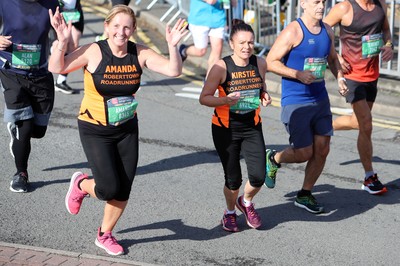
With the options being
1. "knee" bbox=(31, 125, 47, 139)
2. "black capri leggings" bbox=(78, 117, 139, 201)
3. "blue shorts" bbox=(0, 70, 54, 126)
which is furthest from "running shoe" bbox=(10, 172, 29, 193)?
"black capri leggings" bbox=(78, 117, 139, 201)

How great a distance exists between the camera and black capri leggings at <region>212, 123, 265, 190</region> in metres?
7.05

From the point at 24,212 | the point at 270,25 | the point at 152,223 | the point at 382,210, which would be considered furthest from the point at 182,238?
the point at 270,25

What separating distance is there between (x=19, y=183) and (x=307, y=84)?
2.74 m

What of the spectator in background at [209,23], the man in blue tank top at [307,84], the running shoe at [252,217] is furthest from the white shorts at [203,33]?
the running shoe at [252,217]

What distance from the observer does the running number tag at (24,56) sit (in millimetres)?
7910

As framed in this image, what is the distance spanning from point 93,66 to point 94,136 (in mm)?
527

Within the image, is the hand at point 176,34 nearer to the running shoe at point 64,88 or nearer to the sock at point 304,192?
the sock at point 304,192

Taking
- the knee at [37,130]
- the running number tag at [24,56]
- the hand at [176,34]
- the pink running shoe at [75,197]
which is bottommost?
the pink running shoe at [75,197]

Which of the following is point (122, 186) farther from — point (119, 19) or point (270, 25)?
point (270, 25)

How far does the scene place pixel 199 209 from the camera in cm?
777

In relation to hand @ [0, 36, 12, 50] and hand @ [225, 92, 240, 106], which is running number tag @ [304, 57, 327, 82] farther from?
hand @ [0, 36, 12, 50]

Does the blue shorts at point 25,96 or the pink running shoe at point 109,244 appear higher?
the blue shorts at point 25,96

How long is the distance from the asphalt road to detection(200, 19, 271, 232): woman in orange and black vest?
18.9 inches

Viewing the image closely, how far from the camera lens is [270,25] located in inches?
574
